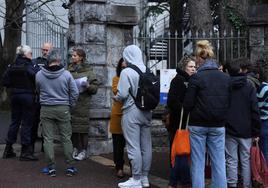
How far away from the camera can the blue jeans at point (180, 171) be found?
7.10 meters

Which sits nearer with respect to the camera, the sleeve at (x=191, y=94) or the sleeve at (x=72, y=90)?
the sleeve at (x=191, y=94)

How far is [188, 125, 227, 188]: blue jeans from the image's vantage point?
6.42 meters

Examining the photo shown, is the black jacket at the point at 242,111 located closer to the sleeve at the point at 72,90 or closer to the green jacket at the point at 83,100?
the sleeve at the point at 72,90

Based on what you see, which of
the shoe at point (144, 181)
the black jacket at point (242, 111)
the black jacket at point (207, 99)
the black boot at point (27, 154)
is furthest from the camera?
the black boot at point (27, 154)

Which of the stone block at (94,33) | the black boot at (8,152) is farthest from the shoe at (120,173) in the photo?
the stone block at (94,33)

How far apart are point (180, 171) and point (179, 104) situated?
863mm

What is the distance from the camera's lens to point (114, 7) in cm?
1004

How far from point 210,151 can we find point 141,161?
1129 millimetres

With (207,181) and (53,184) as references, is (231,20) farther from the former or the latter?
(53,184)

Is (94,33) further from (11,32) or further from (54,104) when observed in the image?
(11,32)

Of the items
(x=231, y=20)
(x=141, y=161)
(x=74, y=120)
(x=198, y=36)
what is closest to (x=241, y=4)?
(x=231, y=20)

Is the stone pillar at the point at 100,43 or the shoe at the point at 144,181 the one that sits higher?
the stone pillar at the point at 100,43

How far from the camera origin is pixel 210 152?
655 centimetres

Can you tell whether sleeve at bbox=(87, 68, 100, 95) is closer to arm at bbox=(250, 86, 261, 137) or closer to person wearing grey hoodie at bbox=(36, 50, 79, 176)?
person wearing grey hoodie at bbox=(36, 50, 79, 176)
